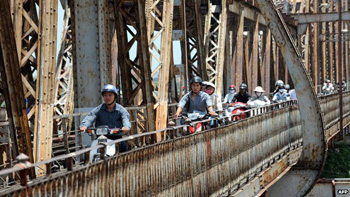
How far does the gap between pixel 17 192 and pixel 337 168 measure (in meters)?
29.1

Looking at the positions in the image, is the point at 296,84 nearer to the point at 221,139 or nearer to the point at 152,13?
the point at 152,13

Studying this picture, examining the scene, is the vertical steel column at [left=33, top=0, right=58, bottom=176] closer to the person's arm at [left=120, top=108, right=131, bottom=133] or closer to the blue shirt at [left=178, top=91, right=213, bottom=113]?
the person's arm at [left=120, top=108, right=131, bottom=133]

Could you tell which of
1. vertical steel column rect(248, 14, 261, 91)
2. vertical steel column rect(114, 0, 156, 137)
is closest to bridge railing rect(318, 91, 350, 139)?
vertical steel column rect(248, 14, 261, 91)

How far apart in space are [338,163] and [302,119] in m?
17.0

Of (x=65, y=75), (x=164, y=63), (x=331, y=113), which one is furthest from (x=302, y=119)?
(x=331, y=113)

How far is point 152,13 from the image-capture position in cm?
1644

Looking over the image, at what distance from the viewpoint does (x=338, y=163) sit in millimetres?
33812

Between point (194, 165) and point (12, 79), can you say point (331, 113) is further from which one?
point (12, 79)

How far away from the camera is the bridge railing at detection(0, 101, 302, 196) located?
20.8 feet

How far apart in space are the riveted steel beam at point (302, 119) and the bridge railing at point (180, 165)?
0.74 meters

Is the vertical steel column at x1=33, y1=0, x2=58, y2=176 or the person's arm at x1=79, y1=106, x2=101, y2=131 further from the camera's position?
the vertical steel column at x1=33, y1=0, x2=58, y2=176

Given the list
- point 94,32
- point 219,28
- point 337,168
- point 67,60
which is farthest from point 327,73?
point 94,32

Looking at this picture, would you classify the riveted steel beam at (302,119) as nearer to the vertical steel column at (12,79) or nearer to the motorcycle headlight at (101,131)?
the motorcycle headlight at (101,131)

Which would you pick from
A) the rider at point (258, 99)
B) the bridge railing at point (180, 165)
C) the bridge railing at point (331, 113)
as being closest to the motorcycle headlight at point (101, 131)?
the bridge railing at point (180, 165)
